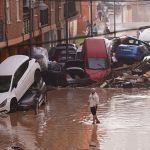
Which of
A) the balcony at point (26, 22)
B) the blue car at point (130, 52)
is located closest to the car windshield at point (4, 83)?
the balcony at point (26, 22)

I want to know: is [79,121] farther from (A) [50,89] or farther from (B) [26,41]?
(B) [26,41]

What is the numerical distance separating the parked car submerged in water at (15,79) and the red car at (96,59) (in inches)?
225

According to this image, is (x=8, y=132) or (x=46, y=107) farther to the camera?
(x=46, y=107)

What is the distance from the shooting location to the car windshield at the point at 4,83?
22750 mm

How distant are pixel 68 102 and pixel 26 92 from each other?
2272 millimetres

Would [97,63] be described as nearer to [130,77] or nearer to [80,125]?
[130,77]

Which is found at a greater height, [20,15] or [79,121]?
[20,15]

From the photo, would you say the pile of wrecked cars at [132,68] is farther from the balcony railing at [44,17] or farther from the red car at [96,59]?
the balcony railing at [44,17]

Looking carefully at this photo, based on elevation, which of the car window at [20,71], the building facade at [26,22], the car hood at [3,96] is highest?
the building facade at [26,22]

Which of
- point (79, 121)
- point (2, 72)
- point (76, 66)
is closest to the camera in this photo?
point (79, 121)

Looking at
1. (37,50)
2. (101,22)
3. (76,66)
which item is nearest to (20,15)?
(37,50)

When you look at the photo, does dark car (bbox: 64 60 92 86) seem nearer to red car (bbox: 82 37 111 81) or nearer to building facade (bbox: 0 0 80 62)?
red car (bbox: 82 37 111 81)

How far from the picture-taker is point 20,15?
33.2 meters

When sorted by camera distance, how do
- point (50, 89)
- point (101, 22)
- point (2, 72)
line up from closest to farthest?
point (2, 72) < point (50, 89) < point (101, 22)
